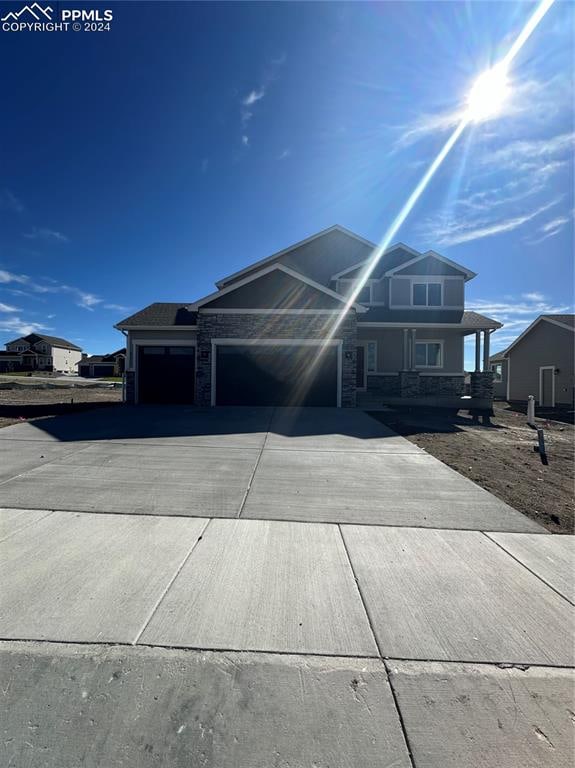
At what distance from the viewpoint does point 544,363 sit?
2253 centimetres

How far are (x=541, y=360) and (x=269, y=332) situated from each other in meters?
18.7

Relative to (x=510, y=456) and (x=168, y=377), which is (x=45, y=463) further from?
(x=168, y=377)

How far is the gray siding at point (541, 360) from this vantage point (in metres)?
20.6

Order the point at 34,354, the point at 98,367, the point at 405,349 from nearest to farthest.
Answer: the point at 405,349 → the point at 98,367 → the point at 34,354

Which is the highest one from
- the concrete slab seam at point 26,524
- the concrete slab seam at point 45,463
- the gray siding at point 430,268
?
the gray siding at point 430,268

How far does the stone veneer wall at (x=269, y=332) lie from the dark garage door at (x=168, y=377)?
5.10 ft

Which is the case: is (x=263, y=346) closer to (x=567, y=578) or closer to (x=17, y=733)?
(x=567, y=578)

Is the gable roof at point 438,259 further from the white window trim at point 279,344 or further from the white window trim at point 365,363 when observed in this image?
the white window trim at point 279,344

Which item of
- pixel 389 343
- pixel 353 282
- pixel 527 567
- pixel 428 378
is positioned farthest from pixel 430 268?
pixel 527 567

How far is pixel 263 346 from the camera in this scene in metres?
13.9

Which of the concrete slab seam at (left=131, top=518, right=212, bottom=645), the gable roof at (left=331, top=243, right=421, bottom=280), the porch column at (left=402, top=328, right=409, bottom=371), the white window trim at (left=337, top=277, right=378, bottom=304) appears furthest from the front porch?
the concrete slab seam at (left=131, top=518, right=212, bottom=645)

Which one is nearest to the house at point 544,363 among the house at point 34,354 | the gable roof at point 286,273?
the gable roof at point 286,273

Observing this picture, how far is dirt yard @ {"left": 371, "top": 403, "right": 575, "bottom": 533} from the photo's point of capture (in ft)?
15.8

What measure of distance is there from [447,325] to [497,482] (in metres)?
12.5
